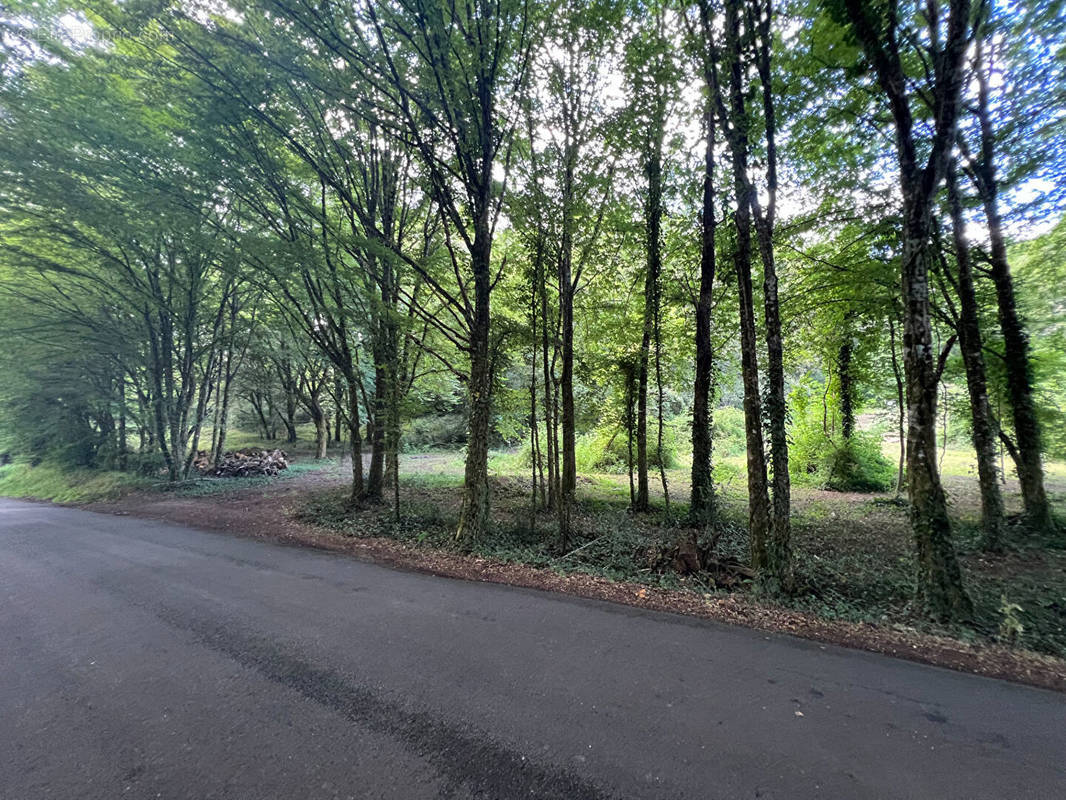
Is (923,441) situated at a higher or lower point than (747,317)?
lower

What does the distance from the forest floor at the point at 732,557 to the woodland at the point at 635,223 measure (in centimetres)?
10

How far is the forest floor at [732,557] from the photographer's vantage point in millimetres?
3990

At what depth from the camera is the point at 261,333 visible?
17.8m

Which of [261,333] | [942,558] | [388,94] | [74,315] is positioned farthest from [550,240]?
[74,315]

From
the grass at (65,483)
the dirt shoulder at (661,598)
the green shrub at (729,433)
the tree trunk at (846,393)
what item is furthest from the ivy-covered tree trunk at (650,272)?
the grass at (65,483)

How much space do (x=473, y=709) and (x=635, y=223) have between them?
960 centimetres

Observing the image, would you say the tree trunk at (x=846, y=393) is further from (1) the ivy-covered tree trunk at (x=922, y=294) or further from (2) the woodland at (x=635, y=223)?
(1) the ivy-covered tree trunk at (x=922, y=294)

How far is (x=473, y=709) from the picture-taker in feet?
9.22

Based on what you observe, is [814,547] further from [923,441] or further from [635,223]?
[635,223]

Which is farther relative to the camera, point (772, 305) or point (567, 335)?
point (567, 335)

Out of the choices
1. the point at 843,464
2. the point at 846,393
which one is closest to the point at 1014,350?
the point at 843,464

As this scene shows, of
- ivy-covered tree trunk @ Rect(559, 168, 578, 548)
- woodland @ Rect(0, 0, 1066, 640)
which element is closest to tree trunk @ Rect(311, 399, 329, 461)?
woodland @ Rect(0, 0, 1066, 640)

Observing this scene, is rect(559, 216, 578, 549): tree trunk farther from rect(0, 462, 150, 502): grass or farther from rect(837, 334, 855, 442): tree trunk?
rect(0, 462, 150, 502): grass

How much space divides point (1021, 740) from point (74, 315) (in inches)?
881
